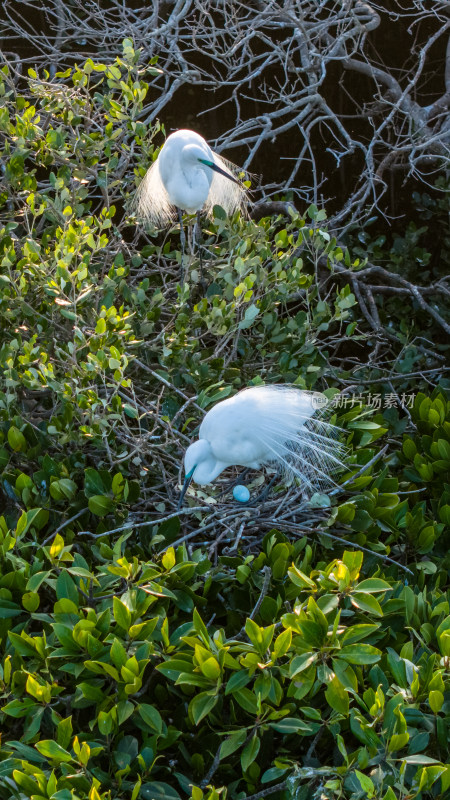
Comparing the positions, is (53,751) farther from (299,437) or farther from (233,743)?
(299,437)

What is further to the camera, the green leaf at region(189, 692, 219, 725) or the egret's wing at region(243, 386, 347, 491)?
the egret's wing at region(243, 386, 347, 491)

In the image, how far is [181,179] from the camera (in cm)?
258

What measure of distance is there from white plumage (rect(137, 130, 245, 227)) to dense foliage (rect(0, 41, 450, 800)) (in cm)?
11

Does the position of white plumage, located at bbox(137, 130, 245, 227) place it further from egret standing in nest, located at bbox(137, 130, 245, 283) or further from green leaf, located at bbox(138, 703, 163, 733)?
green leaf, located at bbox(138, 703, 163, 733)

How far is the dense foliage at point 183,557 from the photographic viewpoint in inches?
56.7

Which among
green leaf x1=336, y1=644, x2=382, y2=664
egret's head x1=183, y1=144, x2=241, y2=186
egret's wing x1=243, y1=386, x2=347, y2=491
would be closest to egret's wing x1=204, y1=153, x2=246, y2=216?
egret's head x1=183, y1=144, x2=241, y2=186

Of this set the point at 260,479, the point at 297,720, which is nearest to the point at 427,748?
the point at 297,720

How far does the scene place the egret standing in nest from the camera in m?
2.60

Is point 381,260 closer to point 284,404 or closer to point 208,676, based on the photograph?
point 284,404

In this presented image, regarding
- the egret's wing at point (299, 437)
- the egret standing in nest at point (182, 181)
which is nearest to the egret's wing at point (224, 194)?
the egret standing in nest at point (182, 181)

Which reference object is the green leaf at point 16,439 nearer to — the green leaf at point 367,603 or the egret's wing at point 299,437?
the egret's wing at point 299,437

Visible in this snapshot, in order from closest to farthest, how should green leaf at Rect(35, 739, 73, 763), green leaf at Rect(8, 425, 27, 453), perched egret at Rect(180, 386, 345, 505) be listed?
green leaf at Rect(35, 739, 73, 763) < perched egret at Rect(180, 386, 345, 505) < green leaf at Rect(8, 425, 27, 453)

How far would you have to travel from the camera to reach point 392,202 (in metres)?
4.33

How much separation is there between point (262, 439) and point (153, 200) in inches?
44.7
